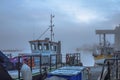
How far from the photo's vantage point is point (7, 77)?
27.0 ft

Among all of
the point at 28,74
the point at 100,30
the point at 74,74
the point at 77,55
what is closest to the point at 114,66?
the point at 74,74

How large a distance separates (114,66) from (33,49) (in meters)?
14.2

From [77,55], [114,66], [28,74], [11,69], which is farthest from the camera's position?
[77,55]

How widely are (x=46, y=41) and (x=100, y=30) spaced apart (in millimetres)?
37352

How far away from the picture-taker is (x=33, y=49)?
2522 centimetres

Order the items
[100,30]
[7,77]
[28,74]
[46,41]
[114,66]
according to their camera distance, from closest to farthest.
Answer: [7,77], [28,74], [114,66], [46,41], [100,30]

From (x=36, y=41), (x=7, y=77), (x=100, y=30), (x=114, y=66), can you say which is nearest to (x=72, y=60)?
(x=36, y=41)

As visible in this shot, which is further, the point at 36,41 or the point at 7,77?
the point at 36,41

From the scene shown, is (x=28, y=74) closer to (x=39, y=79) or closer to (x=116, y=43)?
(x=39, y=79)

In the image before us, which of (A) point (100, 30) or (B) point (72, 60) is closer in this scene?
(B) point (72, 60)

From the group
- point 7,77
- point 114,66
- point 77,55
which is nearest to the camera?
point 7,77

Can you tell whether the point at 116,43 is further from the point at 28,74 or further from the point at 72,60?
the point at 28,74

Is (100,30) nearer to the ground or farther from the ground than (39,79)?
farther from the ground

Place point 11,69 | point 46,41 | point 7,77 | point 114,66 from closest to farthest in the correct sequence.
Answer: point 7,77 < point 114,66 < point 11,69 < point 46,41
